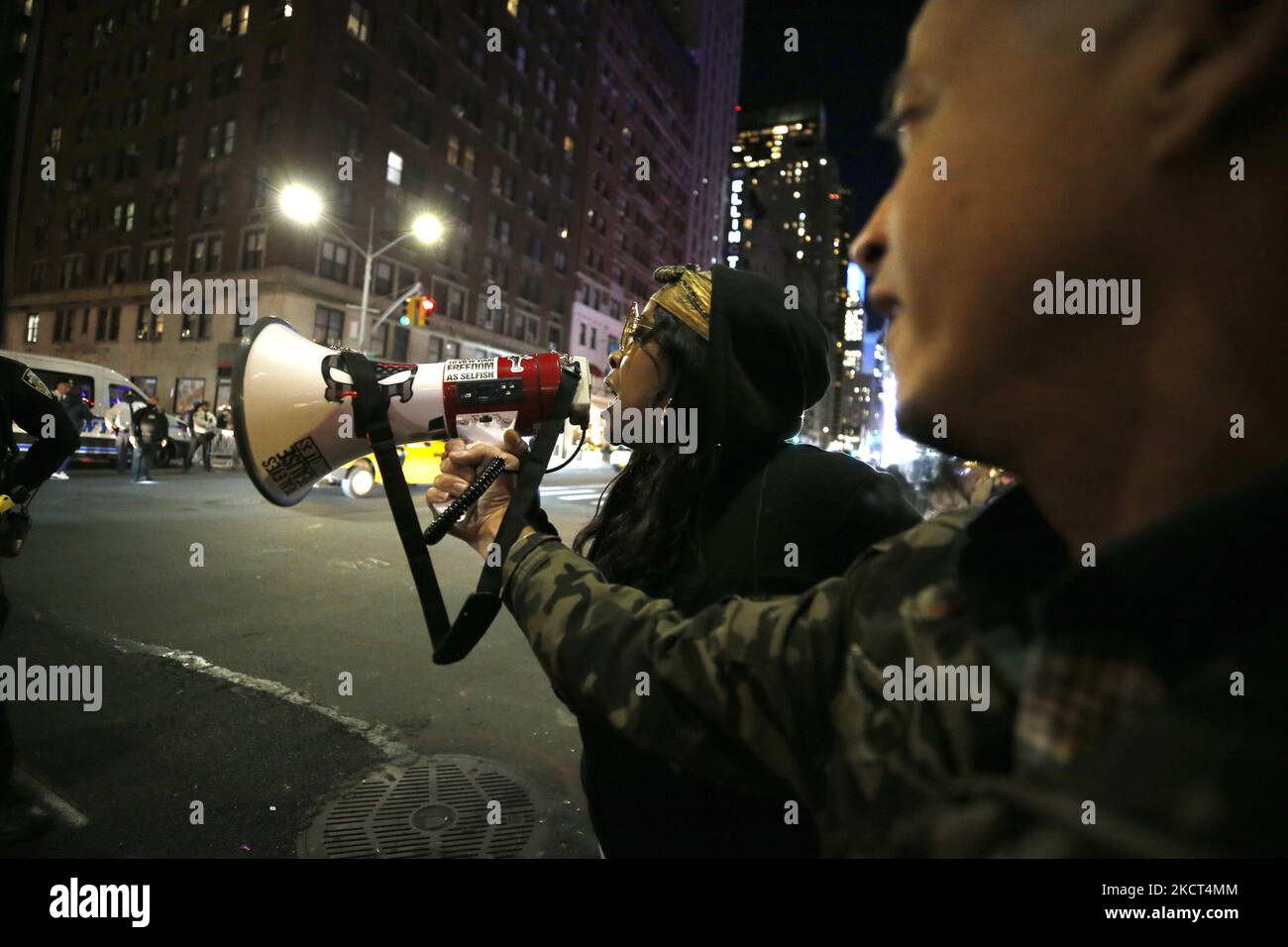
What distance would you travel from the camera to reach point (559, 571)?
114 centimetres

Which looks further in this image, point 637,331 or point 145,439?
point 145,439

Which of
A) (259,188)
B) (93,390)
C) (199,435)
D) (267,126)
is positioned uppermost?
(267,126)

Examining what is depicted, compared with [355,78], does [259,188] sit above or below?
below

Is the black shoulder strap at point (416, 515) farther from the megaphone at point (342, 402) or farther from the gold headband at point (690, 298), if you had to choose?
the gold headband at point (690, 298)

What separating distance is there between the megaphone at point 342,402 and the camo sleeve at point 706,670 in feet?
2.48

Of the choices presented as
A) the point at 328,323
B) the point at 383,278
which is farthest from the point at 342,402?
the point at 383,278

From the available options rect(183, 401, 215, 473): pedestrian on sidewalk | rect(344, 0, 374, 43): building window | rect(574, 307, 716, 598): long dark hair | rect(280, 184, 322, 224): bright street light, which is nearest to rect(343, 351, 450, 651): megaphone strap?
rect(574, 307, 716, 598): long dark hair

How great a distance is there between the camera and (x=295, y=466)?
1.74 meters

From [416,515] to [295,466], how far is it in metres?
0.58

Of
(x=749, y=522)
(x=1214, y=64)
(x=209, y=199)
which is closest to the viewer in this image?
(x=1214, y=64)

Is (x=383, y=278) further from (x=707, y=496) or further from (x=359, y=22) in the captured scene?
(x=707, y=496)

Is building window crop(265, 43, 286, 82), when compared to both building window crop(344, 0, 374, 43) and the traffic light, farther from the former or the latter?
the traffic light
